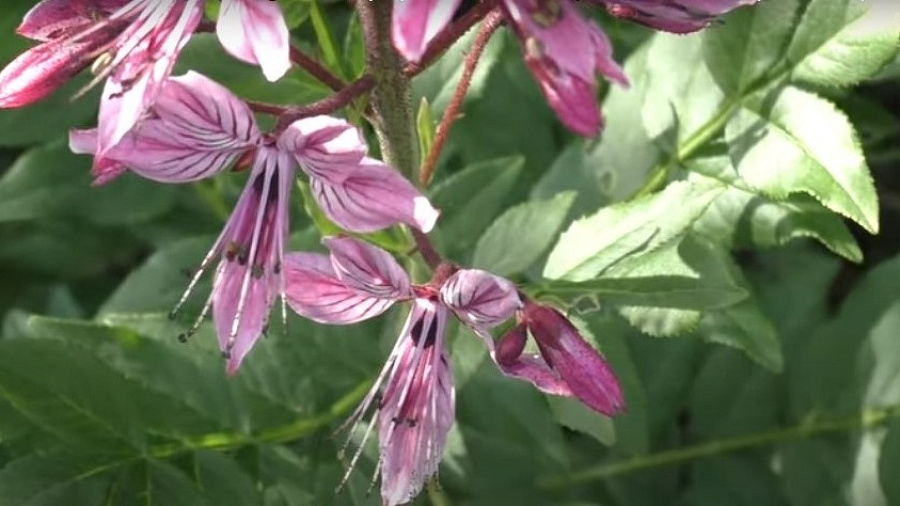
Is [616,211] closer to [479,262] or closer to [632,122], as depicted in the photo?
[479,262]

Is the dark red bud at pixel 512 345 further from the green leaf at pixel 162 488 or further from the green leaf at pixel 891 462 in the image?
the green leaf at pixel 891 462

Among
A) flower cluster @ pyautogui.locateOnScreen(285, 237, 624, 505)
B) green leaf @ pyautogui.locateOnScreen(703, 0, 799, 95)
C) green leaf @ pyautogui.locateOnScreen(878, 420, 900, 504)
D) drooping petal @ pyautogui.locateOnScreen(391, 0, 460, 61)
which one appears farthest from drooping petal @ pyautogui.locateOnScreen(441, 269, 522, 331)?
green leaf @ pyautogui.locateOnScreen(878, 420, 900, 504)

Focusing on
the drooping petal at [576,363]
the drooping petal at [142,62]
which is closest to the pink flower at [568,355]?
the drooping petal at [576,363]

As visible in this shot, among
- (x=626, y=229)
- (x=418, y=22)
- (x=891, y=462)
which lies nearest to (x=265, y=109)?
(x=418, y=22)

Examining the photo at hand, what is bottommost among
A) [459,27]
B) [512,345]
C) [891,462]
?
[891,462]

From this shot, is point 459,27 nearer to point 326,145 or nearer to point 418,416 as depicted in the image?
point 326,145

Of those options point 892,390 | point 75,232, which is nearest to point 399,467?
point 892,390

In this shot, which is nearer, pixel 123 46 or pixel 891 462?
pixel 123 46
